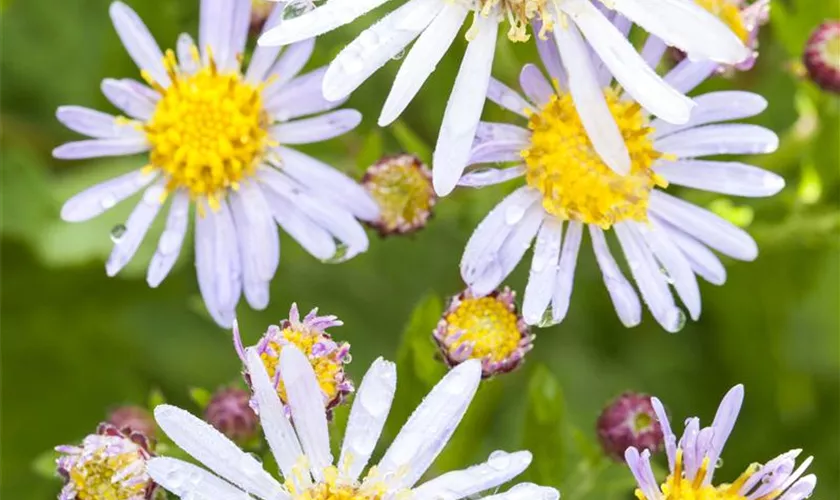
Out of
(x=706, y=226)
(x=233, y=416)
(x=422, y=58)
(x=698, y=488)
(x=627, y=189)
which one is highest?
(x=422, y=58)

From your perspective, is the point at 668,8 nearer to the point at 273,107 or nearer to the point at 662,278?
the point at 662,278

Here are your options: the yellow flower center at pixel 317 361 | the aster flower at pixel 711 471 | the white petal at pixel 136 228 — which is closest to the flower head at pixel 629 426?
the aster flower at pixel 711 471

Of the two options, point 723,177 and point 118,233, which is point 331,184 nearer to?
point 118,233

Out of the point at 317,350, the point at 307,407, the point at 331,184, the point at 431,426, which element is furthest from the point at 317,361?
the point at 331,184

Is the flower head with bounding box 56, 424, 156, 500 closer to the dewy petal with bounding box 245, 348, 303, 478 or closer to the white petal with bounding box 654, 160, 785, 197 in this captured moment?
the dewy petal with bounding box 245, 348, 303, 478

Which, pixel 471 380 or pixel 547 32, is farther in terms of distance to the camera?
pixel 547 32

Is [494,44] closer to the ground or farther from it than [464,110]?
farther from it

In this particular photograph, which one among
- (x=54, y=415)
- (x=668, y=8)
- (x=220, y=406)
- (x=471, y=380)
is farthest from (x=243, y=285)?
(x=54, y=415)
